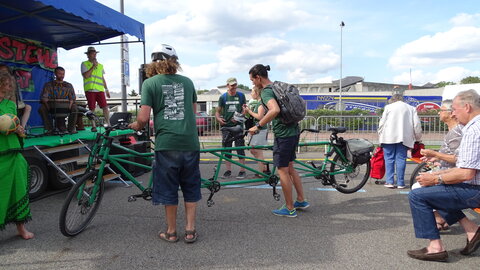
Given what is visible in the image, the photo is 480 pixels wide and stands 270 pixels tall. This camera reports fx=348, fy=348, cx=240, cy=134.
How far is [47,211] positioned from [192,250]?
2.46 metres

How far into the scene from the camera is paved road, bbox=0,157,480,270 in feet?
10.2

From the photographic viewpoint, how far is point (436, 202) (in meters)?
3.08

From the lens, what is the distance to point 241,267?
302 centimetres

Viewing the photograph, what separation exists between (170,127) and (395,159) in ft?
14.5

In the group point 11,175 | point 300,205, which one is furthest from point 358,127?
point 11,175

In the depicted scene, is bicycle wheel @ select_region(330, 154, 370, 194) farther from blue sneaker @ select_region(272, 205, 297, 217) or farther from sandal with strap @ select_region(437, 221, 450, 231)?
sandal with strap @ select_region(437, 221, 450, 231)

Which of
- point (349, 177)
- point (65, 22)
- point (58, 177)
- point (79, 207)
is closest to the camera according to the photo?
point (79, 207)

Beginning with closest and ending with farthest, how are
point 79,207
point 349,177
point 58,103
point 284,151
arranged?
point 79,207, point 284,151, point 349,177, point 58,103

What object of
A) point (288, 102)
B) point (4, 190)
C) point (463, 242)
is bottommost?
point (463, 242)

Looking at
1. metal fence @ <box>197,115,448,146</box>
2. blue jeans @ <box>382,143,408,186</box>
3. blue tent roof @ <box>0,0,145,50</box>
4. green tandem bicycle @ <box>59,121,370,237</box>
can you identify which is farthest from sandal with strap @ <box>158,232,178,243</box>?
metal fence @ <box>197,115,448,146</box>

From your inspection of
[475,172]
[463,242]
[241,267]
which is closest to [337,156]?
[463,242]

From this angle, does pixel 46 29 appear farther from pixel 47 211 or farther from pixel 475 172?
pixel 475 172

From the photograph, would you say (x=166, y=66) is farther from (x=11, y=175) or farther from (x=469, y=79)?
(x=469, y=79)

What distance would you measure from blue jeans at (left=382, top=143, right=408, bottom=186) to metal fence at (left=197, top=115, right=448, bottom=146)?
15.1 feet
